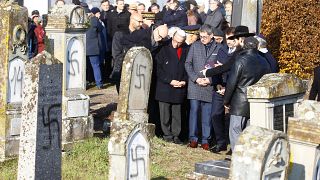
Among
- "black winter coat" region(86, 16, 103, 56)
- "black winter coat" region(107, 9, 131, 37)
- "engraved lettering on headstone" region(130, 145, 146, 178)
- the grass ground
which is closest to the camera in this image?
"engraved lettering on headstone" region(130, 145, 146, 178)

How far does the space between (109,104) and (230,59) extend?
431 centimetres

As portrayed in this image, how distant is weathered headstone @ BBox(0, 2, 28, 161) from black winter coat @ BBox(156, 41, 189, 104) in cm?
263

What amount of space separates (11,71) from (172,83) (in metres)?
2.93

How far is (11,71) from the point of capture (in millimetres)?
12547

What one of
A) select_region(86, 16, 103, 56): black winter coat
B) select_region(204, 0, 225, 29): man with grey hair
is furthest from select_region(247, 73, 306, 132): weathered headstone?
select_region(86, 16, 103, 56): black winter coat

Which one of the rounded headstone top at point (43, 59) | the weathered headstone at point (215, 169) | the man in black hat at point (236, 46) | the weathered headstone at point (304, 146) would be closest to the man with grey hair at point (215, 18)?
the man in black hat at point (236, 46)

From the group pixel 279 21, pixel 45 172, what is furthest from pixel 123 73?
pixel 279 21

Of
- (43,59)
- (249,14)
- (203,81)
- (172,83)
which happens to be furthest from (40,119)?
(249,14)

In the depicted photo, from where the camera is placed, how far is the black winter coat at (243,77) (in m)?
12.1

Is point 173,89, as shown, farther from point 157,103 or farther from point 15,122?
point 15,122

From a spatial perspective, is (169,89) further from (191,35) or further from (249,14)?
(249,14)

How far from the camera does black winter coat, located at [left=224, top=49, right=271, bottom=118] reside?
39.8 feet

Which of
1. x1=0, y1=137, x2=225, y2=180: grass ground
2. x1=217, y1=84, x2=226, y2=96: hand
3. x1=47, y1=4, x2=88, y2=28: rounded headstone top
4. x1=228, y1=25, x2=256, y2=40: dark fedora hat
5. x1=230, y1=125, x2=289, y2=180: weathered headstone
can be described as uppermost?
x1=47, y1=4, x2=88, y2=28: rounded headstone top

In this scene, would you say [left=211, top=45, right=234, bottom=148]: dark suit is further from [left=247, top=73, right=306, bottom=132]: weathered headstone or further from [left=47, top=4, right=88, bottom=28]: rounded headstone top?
[left=247, top=73, right=306, bottom=132]: weathered headstone
